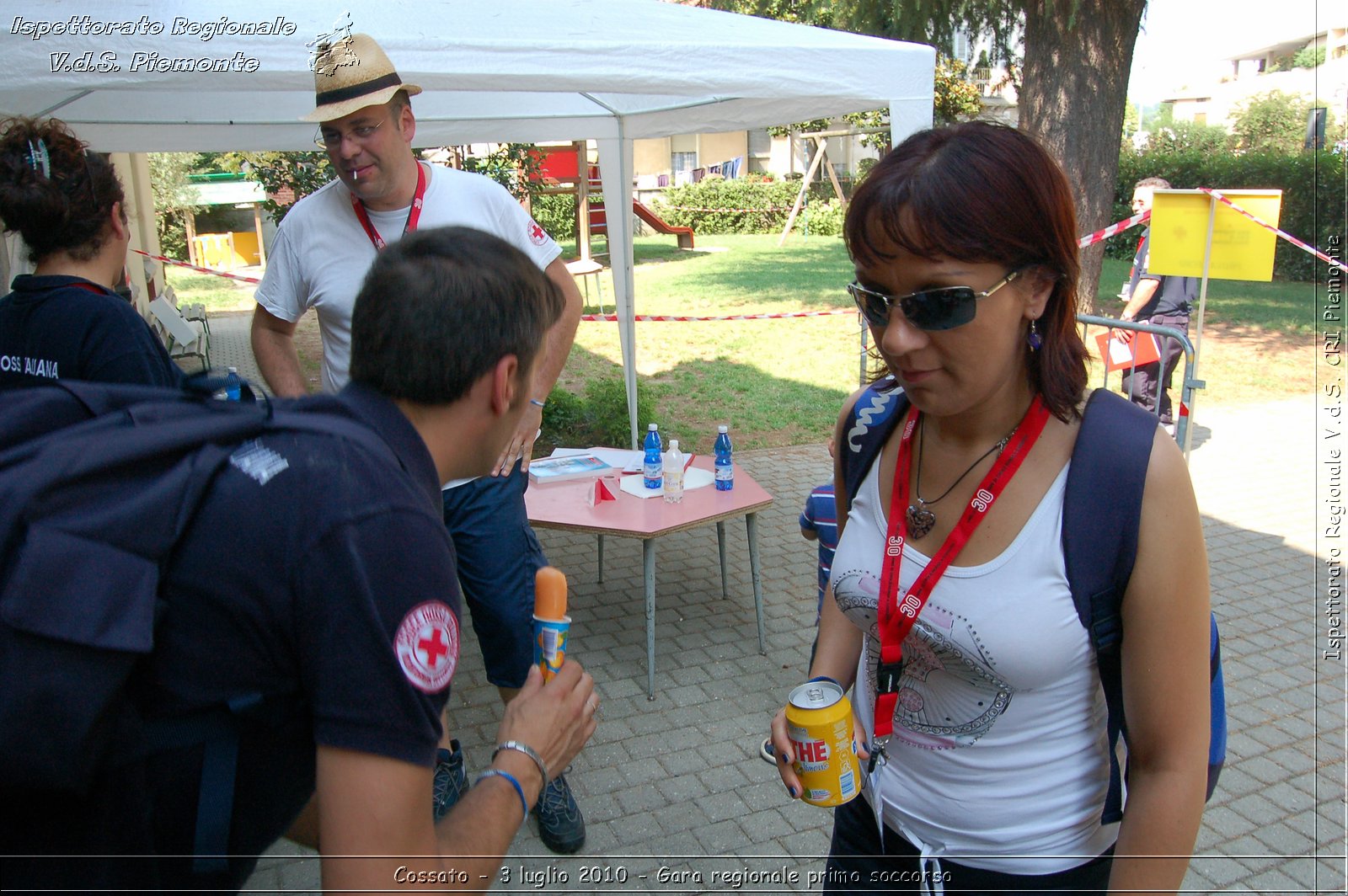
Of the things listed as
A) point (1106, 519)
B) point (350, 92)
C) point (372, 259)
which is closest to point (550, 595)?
point (1106, 519)

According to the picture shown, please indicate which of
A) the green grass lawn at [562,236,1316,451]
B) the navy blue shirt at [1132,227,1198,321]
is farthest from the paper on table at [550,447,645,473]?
the navy blue shirt at [1132,227,1198,321]

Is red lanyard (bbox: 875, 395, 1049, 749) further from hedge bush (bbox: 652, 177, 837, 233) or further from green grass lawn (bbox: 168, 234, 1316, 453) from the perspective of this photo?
hedge bush (bbox: 652, 177, 837, 233)

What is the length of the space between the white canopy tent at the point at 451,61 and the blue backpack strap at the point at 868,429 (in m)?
3.02

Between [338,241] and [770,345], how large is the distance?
10.1 metres

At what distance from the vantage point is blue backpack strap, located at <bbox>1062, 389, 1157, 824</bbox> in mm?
1393

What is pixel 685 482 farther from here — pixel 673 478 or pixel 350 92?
pixel 350 92

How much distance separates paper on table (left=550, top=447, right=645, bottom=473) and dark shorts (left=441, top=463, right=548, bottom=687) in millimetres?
1776

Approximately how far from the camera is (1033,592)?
147 cm

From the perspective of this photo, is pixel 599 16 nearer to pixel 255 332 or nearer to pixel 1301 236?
pixel 255 332

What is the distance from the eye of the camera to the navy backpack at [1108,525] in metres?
1.39

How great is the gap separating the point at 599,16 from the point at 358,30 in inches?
46.8

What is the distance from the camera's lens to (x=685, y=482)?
486 centimetres

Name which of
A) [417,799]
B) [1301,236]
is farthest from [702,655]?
[1301,236]

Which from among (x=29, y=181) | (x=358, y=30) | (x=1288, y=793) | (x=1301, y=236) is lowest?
(x=1288, y=793)
